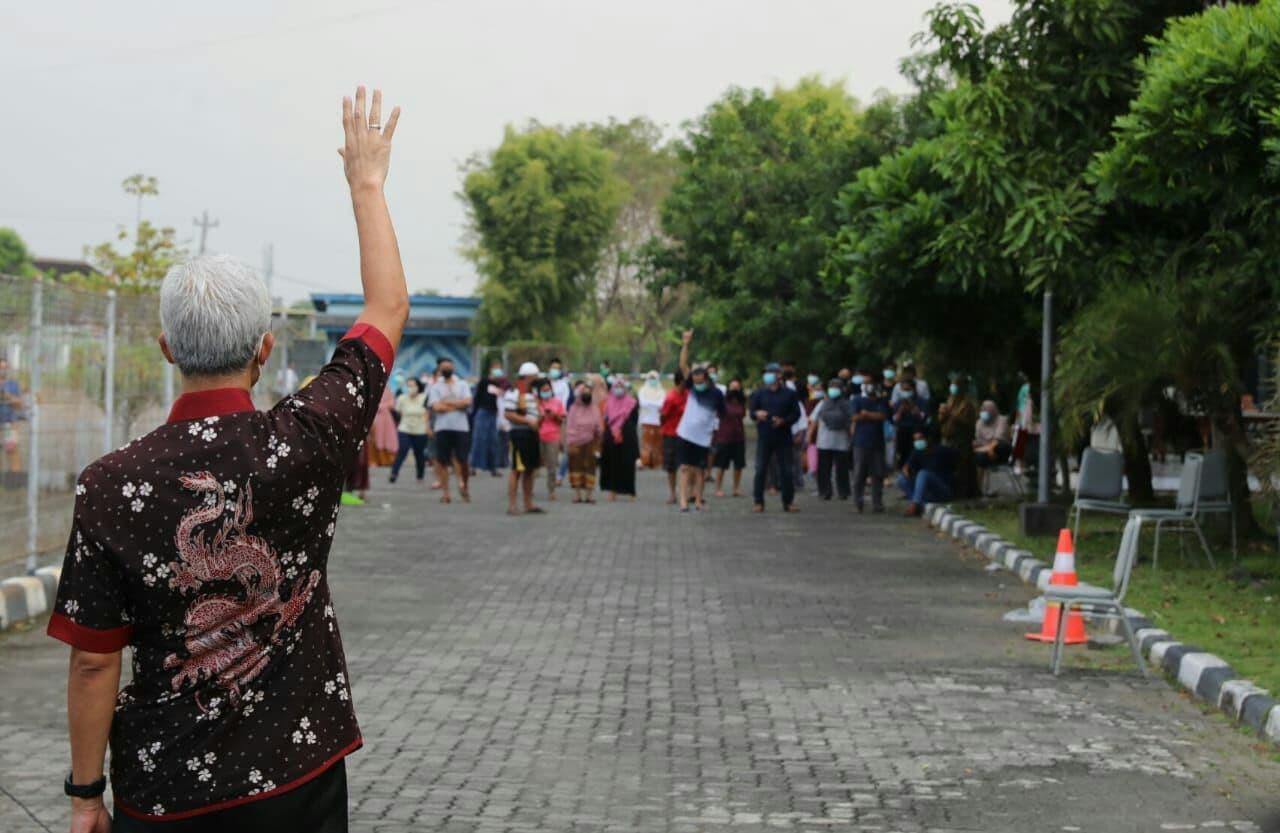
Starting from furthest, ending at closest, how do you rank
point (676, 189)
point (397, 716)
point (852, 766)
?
point (676, 189) < point (397, 716) < point (852, 766)

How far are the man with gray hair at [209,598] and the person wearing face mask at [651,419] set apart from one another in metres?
24.6

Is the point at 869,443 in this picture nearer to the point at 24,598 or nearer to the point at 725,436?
the point at 725,436

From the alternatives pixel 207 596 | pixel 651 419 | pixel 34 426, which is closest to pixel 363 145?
pixel 207 596

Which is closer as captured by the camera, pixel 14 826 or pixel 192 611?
pixel 192 611

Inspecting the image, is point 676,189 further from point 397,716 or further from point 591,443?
point 397,716

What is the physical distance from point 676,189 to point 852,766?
3633cm

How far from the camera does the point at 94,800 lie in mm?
3271

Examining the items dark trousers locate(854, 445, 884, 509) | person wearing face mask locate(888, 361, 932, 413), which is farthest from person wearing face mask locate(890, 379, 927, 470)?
dark trousers locate(854, 445, 884, 509)

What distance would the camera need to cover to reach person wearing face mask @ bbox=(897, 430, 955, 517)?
23.1 meters

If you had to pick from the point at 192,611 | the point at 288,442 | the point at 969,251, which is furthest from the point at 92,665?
the point at 969,251

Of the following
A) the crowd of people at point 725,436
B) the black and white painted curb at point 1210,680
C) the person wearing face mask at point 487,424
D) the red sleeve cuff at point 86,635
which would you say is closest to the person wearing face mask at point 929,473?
the crowd of people at point 725,436

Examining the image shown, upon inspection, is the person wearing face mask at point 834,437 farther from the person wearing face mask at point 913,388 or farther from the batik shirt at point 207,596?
the batik shirt at point 207,596

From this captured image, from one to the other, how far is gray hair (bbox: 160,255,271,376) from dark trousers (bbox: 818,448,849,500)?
2239 centimetres

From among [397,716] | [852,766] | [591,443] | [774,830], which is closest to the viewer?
[774,830]
